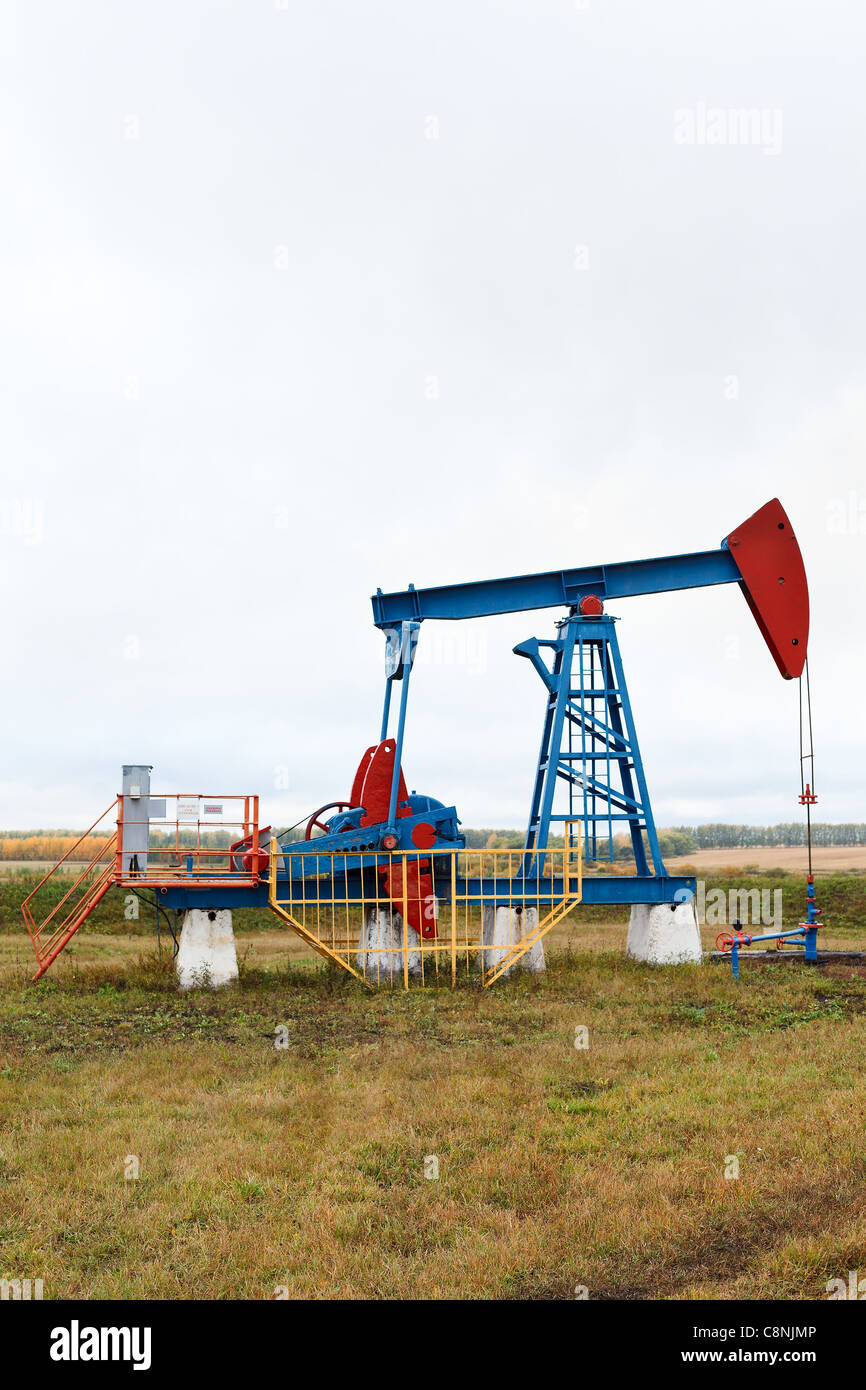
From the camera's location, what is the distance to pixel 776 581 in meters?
15.3

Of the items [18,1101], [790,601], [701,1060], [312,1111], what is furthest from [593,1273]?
[790,601]

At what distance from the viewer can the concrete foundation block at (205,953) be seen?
44.5ft

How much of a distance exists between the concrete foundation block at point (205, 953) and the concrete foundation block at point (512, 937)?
142 inches

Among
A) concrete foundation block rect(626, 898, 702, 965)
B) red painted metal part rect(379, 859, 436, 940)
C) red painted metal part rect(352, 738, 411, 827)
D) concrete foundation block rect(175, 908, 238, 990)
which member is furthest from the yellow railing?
concrete foundation block rect(626, 898, 702, 965)

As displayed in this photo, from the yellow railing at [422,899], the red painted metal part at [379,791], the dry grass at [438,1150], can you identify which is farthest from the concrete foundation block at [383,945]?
the dry grass at [438,1150]

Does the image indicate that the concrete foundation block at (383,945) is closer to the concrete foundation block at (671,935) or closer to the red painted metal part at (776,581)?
the concrete foundation block at (671,935)

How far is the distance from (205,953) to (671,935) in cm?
693

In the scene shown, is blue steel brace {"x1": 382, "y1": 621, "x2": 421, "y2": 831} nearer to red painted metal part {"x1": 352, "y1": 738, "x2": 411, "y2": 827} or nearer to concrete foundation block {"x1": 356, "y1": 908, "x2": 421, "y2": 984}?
red painted metal part {"x1": 352, "y1": 738, "x2": 411, "y2": 827}

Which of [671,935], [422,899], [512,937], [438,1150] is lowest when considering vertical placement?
[438,1150]

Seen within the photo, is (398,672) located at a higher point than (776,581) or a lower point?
lower

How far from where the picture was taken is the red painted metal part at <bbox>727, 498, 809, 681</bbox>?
50.0ft

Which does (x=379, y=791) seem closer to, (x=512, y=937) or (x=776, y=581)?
(x=512, y=937)

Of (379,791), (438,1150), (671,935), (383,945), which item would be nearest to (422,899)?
(383,945)
